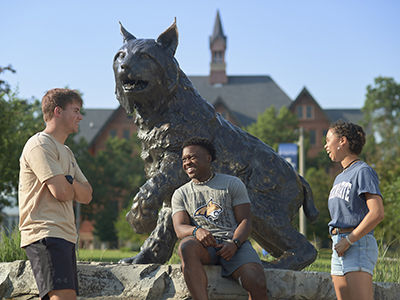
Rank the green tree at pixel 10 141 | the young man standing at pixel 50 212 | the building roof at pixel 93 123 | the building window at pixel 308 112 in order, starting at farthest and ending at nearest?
the building roof at pixel 93 123
the building window at pixel 308 112
the green tree at pixel 10 141
the young man standing at pixel 50 212

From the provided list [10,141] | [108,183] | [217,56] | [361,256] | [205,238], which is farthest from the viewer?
[217,56]

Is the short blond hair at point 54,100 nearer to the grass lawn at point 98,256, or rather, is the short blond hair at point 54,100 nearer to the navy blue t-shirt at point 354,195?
the navy blue t-shirt at point 354,195

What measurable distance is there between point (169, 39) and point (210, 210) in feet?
5.73

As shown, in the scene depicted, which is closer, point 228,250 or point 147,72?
point 228,250

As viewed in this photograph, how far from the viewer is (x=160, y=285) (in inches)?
149

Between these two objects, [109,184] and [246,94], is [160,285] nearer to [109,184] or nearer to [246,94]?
[109,184]

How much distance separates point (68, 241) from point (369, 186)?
1.91 metres

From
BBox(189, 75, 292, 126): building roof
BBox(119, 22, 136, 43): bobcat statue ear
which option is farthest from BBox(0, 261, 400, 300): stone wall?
BBox(189, 75, 292, 126): building roof

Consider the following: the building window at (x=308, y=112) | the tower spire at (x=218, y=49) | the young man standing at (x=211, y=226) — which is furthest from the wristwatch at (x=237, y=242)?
the tower spire at (x=218, y=49)

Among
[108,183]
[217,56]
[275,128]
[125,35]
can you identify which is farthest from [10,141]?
[217,56]

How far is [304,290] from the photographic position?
3.80 meters

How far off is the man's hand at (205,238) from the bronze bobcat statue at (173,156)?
0.95 m

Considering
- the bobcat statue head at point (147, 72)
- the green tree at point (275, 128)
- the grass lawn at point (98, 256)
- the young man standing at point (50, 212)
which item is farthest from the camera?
the green tree at point (275, 128)

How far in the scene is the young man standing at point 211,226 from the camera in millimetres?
3279
